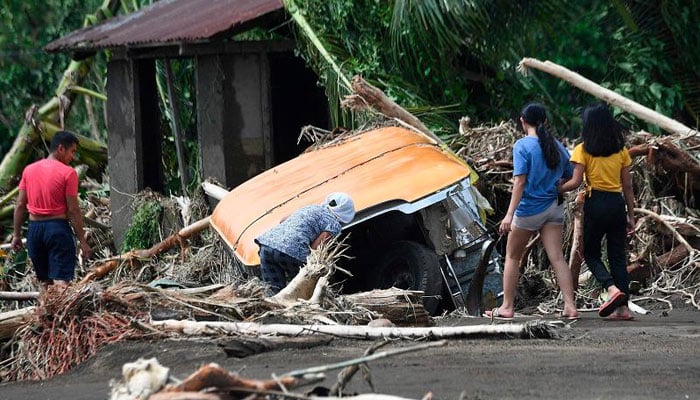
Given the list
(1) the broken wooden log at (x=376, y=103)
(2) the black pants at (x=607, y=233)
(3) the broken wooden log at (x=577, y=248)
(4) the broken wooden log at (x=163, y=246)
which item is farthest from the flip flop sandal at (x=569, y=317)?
(4) the broken wooden log at (x=163, y=246)

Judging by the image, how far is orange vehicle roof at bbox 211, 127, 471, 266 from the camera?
11.2 m

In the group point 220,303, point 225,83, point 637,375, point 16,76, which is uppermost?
point 16,76

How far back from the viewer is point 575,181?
9.95 meters

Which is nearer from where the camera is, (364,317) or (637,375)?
(637,375)

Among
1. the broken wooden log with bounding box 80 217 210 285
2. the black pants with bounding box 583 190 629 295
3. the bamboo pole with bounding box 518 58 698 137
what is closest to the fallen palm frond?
the black pants with bounding box 583 190 629 295

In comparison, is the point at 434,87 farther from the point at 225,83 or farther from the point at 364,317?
the point at 364,317

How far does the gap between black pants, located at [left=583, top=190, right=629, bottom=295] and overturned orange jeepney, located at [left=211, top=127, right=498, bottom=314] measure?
1442mm

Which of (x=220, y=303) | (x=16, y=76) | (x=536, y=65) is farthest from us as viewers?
(x=16, y=76)

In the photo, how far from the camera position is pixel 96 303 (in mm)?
Answer: 9078

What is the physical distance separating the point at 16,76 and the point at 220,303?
18.6m

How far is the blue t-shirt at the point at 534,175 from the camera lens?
32.6ft

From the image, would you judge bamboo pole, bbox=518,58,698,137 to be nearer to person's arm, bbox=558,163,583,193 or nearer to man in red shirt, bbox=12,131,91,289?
person's arm, bbox=558,163,583,193

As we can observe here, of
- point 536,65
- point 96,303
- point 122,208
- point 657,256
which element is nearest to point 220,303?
point 96,303

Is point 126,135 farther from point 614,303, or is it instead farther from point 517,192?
point 614,303
